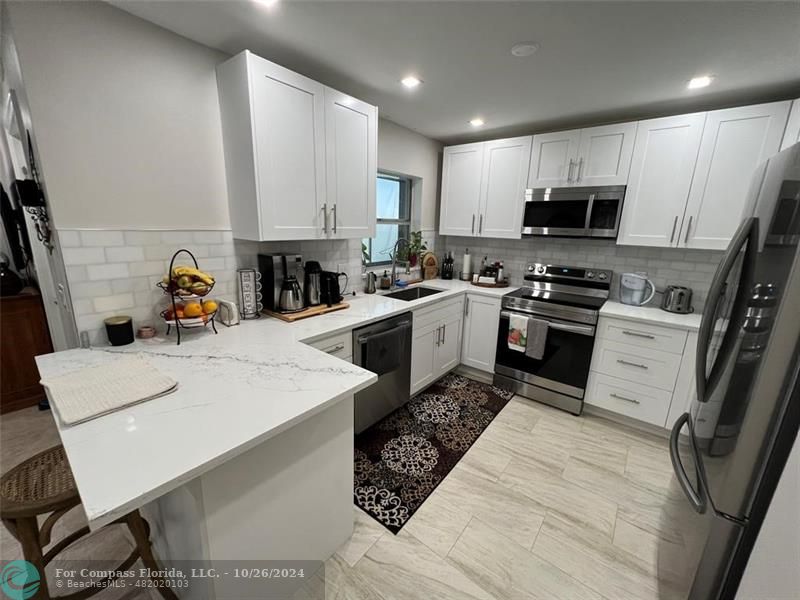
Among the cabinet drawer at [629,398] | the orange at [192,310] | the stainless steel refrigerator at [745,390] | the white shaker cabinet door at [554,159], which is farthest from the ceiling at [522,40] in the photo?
the cabinet drawer at [629,398]

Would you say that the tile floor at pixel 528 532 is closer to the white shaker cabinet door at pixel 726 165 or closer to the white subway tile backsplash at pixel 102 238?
the white subway tile backsplash at pixel 102 238

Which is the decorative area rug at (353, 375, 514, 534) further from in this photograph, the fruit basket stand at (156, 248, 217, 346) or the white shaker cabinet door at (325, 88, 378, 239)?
the white shaker cabinet door at (325, 88, 378, 239)

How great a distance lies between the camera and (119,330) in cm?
151

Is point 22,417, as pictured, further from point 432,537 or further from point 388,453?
point 432,537

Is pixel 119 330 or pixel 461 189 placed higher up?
pixel 461 189

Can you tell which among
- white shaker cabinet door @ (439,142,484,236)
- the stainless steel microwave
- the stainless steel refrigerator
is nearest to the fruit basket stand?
the stainless steel refrigerator

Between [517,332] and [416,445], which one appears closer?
[416,445]

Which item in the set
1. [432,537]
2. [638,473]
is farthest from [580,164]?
[432,537]

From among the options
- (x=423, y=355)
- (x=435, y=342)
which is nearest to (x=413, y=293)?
(x=435, y=342)

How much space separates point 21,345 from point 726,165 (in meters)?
5.45

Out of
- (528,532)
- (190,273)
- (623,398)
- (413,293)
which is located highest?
(190,273)

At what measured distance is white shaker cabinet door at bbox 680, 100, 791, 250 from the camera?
2.03 metres

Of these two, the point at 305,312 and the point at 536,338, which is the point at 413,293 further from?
the point at 305,312

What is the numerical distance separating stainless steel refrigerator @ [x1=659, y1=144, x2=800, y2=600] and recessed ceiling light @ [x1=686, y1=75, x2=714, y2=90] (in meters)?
1.13
